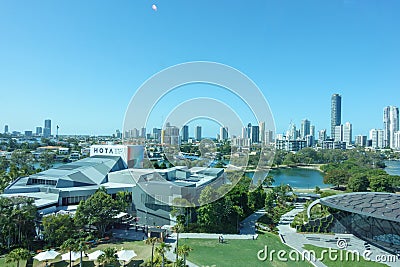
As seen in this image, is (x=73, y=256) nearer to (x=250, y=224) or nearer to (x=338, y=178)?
(x=250, y=224)

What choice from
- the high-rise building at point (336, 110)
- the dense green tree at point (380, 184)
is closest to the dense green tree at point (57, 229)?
the dense green tree at point (380, 184)

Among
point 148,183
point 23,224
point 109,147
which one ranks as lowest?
point 23,224

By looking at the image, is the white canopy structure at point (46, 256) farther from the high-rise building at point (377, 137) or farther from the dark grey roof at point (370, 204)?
the high-rise building at point (377, 137)

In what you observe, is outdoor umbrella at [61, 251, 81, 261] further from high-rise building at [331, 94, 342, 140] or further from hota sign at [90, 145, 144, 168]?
high-rise building at [331, 94, 342, 140]

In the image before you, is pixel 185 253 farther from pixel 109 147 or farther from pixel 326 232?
pixel 109 147

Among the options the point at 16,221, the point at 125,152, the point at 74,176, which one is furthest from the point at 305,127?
the point at 16,221

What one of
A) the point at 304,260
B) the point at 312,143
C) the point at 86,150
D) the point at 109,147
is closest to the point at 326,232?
the point at 304,260

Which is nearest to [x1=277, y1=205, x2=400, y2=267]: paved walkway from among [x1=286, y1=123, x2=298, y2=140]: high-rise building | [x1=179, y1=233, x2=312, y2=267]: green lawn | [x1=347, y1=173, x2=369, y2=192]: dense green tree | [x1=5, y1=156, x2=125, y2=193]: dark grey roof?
[x1=179, y1=233, x2=312, y2=267]: green lawn
